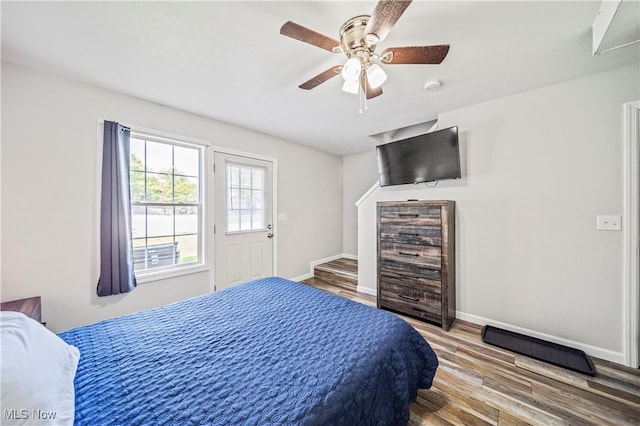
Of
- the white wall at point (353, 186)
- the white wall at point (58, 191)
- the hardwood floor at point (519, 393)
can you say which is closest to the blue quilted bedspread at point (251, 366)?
the hardwood floor at point (519, 393)

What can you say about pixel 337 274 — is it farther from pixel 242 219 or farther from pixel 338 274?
pixel 242 219

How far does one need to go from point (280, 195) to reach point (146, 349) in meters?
2.76

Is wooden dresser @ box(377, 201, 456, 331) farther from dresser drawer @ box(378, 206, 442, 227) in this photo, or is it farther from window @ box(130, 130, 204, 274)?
window @ box(130, 130, 204, 274)

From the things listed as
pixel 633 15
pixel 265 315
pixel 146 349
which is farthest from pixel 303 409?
pixel 633 15

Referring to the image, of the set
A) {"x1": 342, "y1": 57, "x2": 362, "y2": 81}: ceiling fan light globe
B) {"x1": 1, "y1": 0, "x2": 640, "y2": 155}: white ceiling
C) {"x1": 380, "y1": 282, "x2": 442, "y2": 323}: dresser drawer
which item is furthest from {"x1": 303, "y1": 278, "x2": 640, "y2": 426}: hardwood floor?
{"x1": 1, "y1": 0, "x2": 640, "y2": 155}: white ceiling

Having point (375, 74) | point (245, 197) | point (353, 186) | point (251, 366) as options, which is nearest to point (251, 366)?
point (251, 366)

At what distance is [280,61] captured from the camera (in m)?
1.77

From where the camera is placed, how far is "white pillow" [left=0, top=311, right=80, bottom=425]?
25.5 inches

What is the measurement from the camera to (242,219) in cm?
333

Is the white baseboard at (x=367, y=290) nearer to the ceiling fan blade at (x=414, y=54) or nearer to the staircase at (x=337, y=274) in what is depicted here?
the staircase at (x=337, y=274)

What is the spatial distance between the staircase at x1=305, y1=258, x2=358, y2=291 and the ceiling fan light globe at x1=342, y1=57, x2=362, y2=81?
9.55 feet

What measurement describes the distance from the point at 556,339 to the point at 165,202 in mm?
4209

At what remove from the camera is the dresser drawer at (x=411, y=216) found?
97.2 inches

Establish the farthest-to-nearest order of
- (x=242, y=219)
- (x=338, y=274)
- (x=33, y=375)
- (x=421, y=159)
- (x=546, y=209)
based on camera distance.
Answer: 1. (x=338, y=274)
2. (x=242, y=219)
3. (x=421, y=159)
4. (x=546, y=209)
5. (x=33, y=375)
